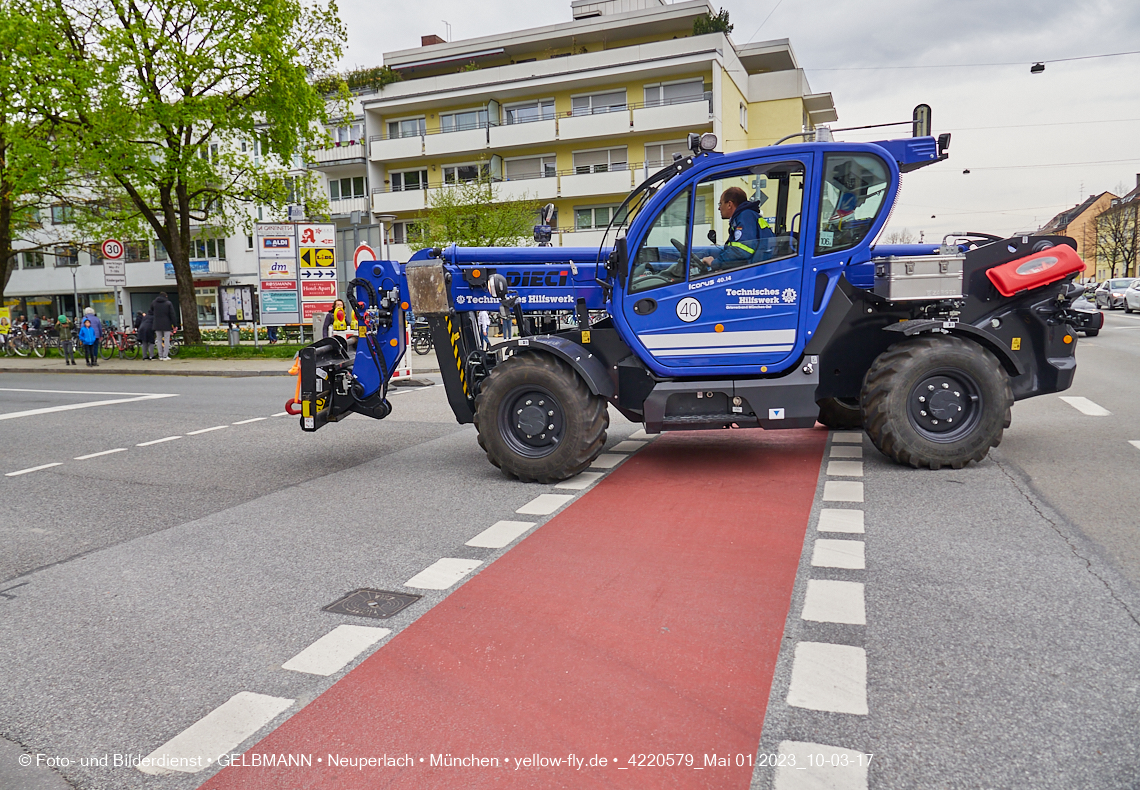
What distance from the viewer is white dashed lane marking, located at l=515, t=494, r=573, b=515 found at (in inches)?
245

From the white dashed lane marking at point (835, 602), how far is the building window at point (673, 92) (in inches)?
1603

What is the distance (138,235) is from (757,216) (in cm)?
2897

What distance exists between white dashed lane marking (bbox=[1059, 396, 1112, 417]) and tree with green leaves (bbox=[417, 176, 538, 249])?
2618 centimetres

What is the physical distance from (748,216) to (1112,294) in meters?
48.7

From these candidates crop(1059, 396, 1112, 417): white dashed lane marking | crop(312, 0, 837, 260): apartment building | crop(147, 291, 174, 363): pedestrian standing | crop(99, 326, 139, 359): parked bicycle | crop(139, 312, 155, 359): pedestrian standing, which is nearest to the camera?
crop(1059, 396, 1112, 417): white dashed lane marking

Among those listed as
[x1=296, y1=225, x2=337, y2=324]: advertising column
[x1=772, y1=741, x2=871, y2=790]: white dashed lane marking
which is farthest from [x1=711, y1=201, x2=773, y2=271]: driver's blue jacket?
[x1=296, y1=225, x2=337, y2=324]: advertising column

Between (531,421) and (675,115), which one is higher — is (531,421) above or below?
below

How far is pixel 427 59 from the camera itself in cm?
5175

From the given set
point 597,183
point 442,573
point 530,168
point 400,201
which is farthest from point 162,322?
point 530,168

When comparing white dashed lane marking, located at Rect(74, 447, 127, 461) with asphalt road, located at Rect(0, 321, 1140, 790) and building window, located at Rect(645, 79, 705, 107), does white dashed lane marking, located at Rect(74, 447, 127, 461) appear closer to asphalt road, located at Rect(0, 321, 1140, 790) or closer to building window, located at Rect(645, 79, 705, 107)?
asphalt road, located at Rect(0, 321, 1140, 790)

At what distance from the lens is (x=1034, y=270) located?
7062mm

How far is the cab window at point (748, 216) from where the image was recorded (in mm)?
6922

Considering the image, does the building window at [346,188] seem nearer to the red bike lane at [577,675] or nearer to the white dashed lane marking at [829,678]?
the red bike lane at [577,675]

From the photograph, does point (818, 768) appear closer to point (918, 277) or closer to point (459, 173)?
point (918, 277)
